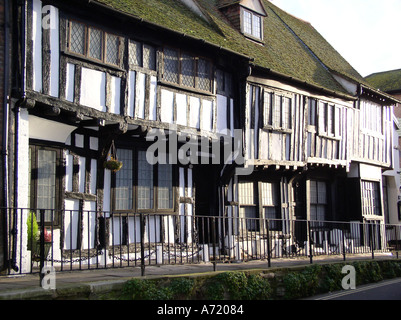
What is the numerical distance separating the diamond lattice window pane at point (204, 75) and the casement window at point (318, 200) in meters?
6.88

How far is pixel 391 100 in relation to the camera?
69.7 ft

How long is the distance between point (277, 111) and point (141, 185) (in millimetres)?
5302

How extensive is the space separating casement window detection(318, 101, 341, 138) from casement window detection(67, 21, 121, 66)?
862 cm

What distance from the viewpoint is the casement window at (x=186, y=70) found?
12.1 metres

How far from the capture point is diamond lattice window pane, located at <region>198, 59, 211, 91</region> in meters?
12.8

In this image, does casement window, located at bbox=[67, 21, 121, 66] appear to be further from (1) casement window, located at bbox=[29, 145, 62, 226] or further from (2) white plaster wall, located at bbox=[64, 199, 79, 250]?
(2) white plaster wall, located at bbox=[64, 199, 79, 250]

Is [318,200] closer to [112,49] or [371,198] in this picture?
[371,198]

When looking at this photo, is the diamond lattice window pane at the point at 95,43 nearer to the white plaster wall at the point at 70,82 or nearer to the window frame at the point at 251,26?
the white plaster wall at the point at 70,82

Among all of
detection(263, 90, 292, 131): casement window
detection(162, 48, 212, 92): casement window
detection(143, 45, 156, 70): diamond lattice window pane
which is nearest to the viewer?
detection(143, 45, 156, 70): diamond lattice window pane

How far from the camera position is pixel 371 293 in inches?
414

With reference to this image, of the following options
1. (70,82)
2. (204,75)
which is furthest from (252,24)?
(70,82)

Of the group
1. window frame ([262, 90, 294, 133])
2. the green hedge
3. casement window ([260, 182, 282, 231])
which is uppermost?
window frame ([262, 90, 294, 133])

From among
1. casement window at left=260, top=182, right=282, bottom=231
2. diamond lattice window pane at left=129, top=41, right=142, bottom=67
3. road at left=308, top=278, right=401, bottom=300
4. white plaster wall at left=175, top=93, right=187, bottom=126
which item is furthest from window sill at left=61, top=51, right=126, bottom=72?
casement window at left=260, top=182, right=282, bottom=231
